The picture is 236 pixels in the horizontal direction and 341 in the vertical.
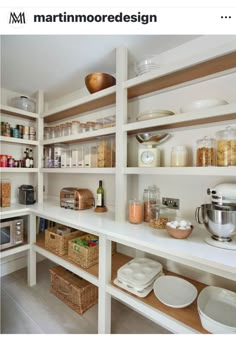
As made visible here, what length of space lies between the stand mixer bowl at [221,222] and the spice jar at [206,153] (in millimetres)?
244

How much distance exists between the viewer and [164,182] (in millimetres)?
1244

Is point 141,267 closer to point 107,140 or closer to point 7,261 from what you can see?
point 107,140

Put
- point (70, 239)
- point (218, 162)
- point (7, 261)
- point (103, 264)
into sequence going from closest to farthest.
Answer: point (218, 162) < point (103, 264) < point (70, 239) < point (7, 261)

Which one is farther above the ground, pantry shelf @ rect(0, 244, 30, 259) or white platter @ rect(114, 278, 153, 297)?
white platter @ rect(114, 278, 153, 297)

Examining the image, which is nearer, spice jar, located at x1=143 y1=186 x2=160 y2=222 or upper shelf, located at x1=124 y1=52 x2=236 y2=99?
upper shelf, located at x1=124 y1=52 x2=236 y2=99

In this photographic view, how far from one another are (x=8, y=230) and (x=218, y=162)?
1692 millimetres

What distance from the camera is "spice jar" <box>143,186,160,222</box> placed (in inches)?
46.9

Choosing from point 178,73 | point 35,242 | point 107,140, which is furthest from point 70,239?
point 178,73

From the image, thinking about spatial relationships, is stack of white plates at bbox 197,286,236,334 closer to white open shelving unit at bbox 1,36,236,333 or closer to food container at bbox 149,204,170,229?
white open shelving unit at bbox 1,36,236,333

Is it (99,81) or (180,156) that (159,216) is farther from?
(99,81)

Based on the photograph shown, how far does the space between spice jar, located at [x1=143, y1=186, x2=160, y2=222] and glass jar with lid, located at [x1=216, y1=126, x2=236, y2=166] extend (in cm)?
48
